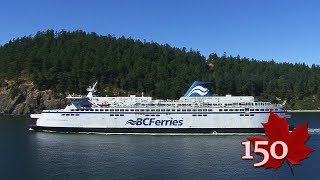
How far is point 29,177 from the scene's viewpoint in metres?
42.2

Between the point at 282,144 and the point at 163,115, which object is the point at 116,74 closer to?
the point at 163,115

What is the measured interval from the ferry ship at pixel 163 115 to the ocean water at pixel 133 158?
9.86 ft

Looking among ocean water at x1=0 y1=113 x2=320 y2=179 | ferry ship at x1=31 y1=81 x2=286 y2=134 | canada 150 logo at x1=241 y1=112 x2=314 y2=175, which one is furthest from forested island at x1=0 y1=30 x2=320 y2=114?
canada 150 logo at x1=241 y1=112 x2=314 y2=175

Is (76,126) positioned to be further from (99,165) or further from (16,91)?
(16,91)

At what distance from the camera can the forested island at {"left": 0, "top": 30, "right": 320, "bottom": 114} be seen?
491 feet

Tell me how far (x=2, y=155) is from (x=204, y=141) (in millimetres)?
28699

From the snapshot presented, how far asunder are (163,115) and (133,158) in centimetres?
2535

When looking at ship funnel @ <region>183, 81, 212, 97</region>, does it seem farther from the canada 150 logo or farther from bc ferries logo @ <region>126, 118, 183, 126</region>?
the canada 150 logo

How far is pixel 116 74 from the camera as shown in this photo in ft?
547

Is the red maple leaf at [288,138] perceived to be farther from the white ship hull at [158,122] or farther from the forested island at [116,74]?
the forested island at [116,74]

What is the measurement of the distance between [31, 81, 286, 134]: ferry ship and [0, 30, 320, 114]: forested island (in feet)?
215

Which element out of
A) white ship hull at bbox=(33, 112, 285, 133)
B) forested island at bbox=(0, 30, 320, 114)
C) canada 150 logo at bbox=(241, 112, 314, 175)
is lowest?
canada 150 logo at bbox=(241, 112, 314, 175)

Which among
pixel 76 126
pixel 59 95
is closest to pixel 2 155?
pixel 76 126

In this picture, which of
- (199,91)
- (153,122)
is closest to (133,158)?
(153,122)
